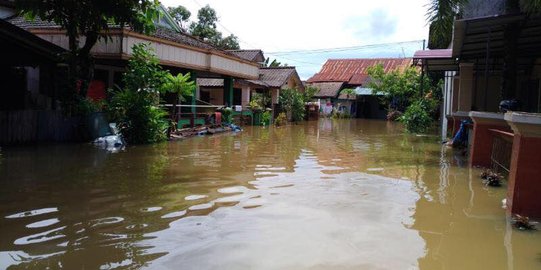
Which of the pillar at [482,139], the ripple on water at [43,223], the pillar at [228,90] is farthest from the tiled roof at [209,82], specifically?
the ripple on water at [43,223]

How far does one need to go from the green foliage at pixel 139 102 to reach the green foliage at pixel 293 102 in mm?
22217

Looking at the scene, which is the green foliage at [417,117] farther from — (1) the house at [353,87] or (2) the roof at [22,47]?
(1) the house at [353,87]

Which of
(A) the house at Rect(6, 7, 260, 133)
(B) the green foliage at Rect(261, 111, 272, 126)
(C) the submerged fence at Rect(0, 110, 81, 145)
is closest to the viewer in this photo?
(C) the submerged fence at Rect(0, 110, 81, 145)

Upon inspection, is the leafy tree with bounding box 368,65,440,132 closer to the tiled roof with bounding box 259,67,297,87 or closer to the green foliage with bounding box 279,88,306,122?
the green foliage with bounding box 279,88,306,122

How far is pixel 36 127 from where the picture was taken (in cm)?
1432

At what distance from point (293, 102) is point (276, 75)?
8.51 ft

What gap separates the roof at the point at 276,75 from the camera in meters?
36.2

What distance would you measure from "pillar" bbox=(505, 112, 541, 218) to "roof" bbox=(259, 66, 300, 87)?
97.6 feet

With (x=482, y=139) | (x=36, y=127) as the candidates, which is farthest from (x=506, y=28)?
(x=36, y=127)

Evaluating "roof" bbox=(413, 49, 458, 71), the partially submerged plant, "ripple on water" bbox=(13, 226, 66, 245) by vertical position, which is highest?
"roof" bbox=(413, 49, 458, 71)

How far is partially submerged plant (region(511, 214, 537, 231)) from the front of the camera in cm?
579

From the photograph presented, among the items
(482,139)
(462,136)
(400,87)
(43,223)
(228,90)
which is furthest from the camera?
(400,87)

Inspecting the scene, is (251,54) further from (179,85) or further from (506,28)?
(506,28)

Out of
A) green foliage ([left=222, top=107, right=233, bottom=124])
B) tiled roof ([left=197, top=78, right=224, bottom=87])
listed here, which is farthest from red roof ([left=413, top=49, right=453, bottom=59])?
tiled roof ([left=197, top=78, right=224, bottom=87])
